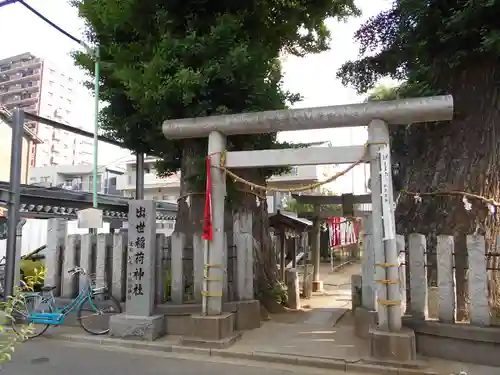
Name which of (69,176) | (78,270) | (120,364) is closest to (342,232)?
(78,270)

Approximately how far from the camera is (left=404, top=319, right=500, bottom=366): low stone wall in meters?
5.89

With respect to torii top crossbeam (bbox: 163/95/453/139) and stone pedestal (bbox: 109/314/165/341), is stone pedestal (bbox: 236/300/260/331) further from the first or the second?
torii top crossbeam (bbox: 163/95/453/139)

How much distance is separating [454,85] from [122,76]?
708 centimetres

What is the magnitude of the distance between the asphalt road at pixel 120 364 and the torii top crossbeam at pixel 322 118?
3915 mm

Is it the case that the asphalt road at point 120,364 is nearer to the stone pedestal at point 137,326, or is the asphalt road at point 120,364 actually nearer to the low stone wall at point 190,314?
the stone pedestal at point 137,326

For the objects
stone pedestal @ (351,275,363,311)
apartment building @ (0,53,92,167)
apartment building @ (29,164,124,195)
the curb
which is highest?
apartment building @ (0,53,92,167)

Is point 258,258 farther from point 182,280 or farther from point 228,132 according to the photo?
point 228,132

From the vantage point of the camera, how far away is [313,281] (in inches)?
575

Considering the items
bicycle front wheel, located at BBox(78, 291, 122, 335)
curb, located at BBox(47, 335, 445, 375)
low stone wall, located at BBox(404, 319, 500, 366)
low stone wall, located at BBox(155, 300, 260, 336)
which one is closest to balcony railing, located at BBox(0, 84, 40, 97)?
bicycle front wheel, located at BBox(78, 291, 122, 335)

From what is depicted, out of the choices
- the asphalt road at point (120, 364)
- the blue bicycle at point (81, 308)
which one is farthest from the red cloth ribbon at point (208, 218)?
the blue bicycle at point (81, 308)

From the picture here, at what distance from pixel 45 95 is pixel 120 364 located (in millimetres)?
77190

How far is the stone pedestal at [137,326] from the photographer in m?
7.38

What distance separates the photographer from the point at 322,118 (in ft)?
22.9

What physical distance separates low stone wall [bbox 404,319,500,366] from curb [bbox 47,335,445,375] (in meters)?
0.69
